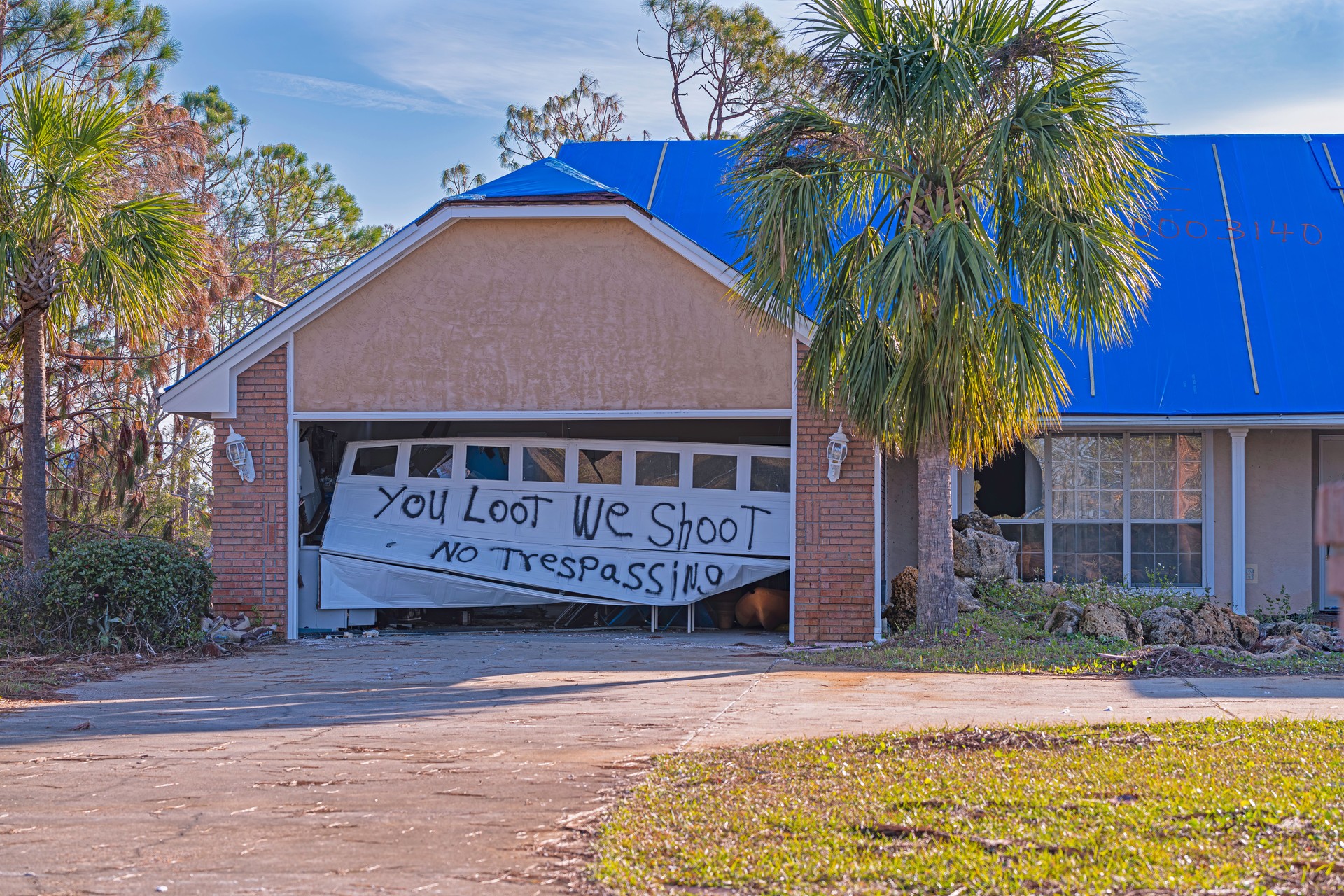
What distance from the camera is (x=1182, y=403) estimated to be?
14.0 meters

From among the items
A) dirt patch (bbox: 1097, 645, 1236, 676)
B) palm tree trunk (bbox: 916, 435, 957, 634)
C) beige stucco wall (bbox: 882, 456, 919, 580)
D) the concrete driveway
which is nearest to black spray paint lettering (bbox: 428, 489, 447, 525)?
the concrete driveway

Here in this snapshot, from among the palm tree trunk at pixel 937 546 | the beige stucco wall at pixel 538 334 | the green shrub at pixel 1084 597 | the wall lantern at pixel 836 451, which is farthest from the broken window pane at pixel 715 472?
the green shrub at pixel 1084 597

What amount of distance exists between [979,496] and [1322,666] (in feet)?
17.2

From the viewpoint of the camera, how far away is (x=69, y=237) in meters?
12.6

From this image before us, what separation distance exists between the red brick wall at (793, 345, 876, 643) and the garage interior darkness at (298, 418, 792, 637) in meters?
1.65

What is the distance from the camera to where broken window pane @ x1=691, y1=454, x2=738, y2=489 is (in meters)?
14.1

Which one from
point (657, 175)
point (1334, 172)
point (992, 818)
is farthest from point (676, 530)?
point (1334, 172)

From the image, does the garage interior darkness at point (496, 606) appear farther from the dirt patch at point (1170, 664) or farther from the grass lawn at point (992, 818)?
the grass lawn at point (992, 818)

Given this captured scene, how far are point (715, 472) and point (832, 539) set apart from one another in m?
2.10

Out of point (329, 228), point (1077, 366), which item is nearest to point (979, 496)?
point (1077, 366)

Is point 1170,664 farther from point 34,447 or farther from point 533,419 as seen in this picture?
point 34,447

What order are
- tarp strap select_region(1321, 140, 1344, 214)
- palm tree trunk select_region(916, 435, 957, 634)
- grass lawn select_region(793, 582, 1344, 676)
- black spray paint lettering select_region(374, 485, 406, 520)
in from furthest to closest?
tarp strap select_region(1321, 140, 1344, 214) → black spray paint lettering select_region(374, 485, 406, 520) → palm tree trunk select_region(916, 435, 957, 634) → grass lawn select_region(793, 582, 1344, 676)

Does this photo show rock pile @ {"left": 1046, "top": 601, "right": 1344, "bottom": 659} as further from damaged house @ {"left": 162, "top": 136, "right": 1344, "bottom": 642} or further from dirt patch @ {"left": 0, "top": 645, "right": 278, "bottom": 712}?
dirt patch @ {"left": 0, "top": 645, "right": 278, "bottom": 712}

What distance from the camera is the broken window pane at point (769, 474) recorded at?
13961mm
